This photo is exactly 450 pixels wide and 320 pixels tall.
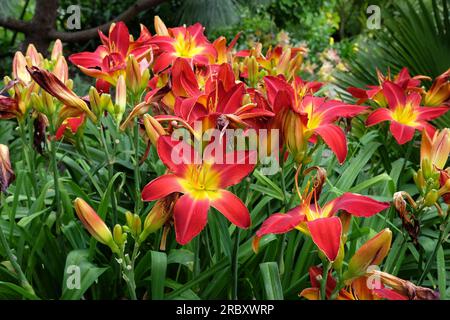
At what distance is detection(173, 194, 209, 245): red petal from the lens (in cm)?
73

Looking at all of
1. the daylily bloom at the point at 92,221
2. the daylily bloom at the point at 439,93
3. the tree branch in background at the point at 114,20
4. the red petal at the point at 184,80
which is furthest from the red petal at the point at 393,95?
the tree branch in background at the point at 114,20

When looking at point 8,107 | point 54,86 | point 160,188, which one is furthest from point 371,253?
point 8,107

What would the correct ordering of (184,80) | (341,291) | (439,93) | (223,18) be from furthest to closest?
(223,18) → (439,93) → (184,80) → (341,291)

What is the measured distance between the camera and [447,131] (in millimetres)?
950

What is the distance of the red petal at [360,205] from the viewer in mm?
733

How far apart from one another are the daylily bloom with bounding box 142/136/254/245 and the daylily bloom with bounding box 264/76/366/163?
0.08 metres

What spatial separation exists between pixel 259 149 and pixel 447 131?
35 cm

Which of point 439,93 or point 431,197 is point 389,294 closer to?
point 431,197

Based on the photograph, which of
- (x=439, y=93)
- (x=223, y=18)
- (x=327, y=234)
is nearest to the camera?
(x=327, y=234)

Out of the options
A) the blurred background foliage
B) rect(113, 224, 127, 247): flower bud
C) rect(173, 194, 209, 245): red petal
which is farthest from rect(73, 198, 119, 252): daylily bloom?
the blurred background foliage

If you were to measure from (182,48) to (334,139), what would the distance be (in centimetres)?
42

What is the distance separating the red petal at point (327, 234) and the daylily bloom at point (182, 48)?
20.3 inches

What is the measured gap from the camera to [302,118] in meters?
0.83

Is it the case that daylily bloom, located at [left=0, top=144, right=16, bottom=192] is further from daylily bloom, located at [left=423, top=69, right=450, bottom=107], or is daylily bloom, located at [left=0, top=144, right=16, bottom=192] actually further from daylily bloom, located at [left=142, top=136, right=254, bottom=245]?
daylily bloom, located at [left=423, top=69, right=450, bottom=107]
